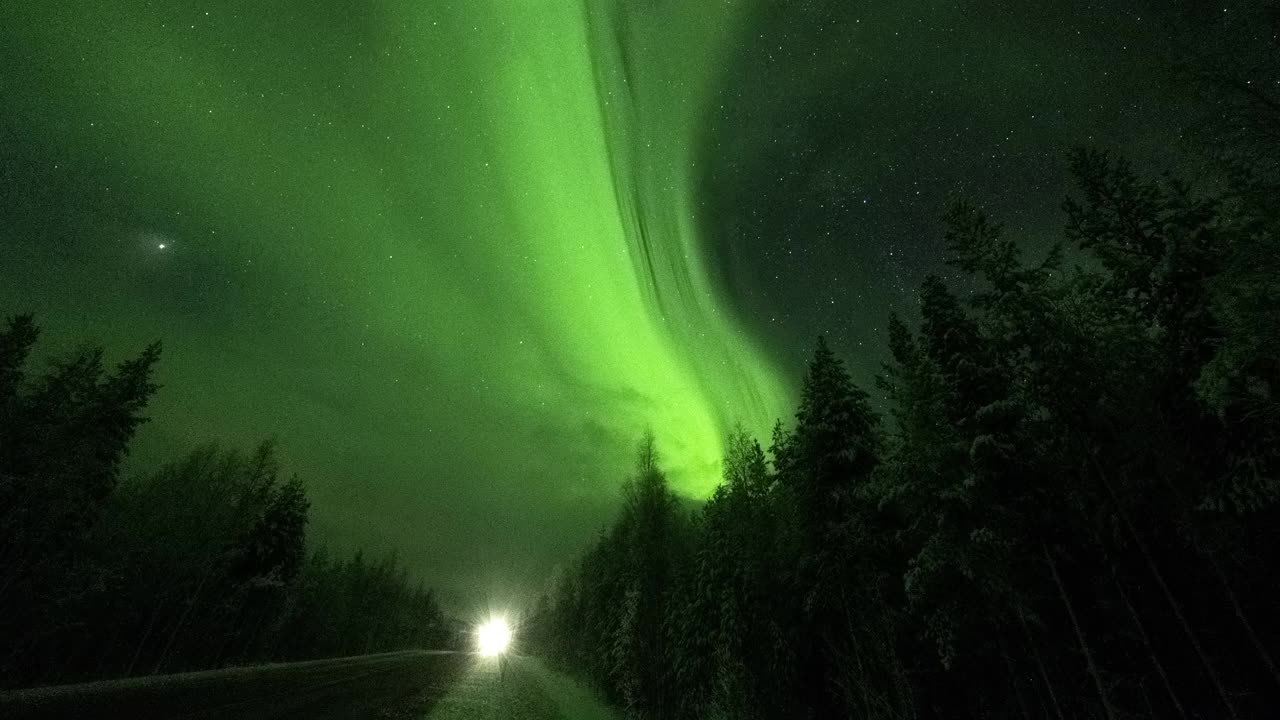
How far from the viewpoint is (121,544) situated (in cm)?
3212

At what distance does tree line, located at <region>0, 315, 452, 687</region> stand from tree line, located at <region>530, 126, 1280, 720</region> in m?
34.0

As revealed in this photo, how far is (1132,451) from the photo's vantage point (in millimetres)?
13688

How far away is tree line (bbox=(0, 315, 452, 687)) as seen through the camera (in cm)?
2427

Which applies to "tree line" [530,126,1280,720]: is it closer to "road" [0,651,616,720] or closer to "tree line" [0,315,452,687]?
"road" [0,651,616,720]

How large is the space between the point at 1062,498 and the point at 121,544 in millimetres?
48484

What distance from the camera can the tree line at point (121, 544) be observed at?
24.3m

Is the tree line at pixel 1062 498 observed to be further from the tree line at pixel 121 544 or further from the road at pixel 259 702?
the tree line at pixel 121 544

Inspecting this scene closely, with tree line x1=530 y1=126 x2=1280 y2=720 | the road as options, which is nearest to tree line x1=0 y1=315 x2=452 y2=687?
the road

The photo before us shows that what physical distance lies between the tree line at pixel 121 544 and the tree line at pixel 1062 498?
33975 millimetres

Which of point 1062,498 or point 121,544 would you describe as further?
point 121,544

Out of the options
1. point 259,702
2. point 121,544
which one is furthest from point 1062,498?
point 121,544

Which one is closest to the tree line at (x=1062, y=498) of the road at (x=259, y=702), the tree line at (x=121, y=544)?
the road at (x=259, y=702)

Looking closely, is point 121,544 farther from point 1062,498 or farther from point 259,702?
point 1062,498

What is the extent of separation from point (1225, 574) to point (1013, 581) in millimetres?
4258
